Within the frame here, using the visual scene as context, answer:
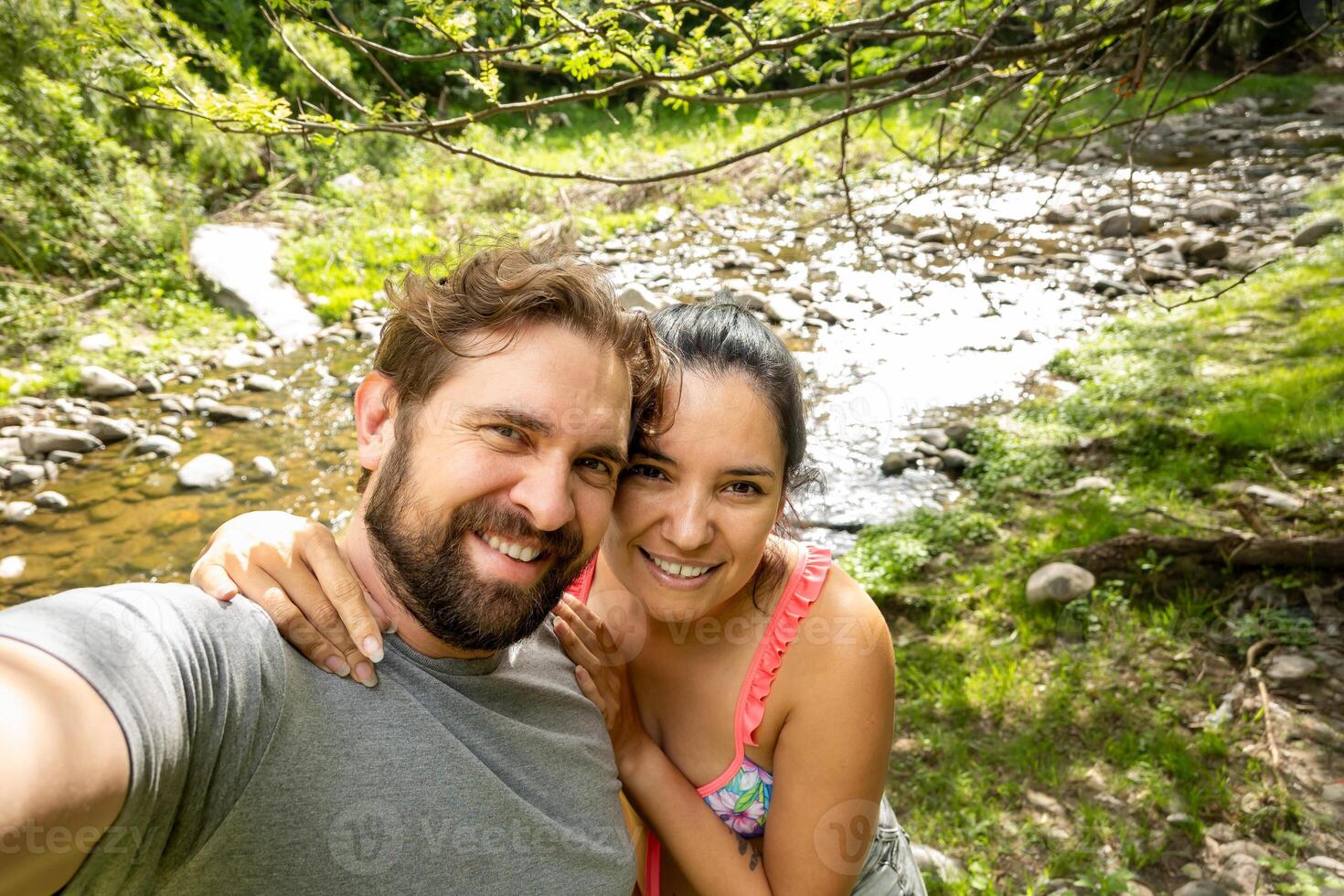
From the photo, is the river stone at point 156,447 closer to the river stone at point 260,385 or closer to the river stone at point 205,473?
the river stone at point 205,473

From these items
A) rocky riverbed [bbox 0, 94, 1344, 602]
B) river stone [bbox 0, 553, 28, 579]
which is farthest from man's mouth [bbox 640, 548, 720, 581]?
river stone [bbox 0, 553, 28, 579]

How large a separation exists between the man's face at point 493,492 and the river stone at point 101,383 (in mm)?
6411

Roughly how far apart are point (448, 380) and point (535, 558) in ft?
1.26

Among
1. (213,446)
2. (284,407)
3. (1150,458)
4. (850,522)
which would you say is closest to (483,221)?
(284,407)

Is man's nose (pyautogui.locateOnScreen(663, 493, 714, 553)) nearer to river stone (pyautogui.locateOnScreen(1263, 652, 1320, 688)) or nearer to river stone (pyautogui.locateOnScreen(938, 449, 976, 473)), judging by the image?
river stone (pyautogui.locateOnScreen(1263, 652, 1320, 688))

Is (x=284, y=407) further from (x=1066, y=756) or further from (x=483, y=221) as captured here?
(x=1066, y=756)

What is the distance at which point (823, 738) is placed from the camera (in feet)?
6.04

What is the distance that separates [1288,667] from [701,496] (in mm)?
2837

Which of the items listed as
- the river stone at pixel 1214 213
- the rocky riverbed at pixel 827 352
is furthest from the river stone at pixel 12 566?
the river stone at pixel 1214 213

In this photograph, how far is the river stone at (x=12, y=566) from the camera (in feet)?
15.5

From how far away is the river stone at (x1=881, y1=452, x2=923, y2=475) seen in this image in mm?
5809

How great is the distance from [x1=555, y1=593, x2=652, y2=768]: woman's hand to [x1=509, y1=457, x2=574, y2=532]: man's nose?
1.38ft

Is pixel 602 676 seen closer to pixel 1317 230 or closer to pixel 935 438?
pixel 935 438
